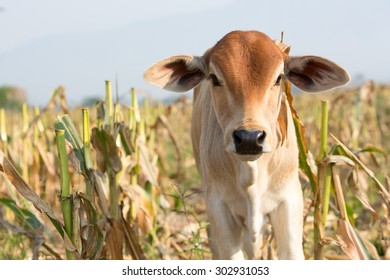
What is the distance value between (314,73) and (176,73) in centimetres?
69

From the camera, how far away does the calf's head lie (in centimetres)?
278

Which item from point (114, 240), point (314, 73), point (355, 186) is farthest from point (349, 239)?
point (114, 240)

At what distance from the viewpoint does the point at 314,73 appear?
3.24 m

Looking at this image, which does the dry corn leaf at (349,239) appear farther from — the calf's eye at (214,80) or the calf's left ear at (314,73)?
the calf's eye at (214,80)

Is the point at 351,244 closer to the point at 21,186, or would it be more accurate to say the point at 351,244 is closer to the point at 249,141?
the point at 249,141

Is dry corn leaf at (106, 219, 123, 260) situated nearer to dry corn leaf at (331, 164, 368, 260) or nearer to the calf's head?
the calf's head

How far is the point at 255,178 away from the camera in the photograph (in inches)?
124

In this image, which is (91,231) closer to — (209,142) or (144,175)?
(209,142)

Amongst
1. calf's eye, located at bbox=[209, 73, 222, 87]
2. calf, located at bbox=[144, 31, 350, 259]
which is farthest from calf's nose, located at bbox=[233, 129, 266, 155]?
calf's eye, located at bbox=[209, 73, 222, 87]

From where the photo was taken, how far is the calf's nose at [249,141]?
271 centimetres

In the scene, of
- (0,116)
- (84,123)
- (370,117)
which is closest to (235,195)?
(84,123)

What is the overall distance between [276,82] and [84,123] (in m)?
1.00

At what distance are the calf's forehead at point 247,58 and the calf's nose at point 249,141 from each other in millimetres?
319

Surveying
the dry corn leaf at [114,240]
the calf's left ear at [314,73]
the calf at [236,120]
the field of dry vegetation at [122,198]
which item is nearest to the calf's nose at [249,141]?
the calf at [236,120]
